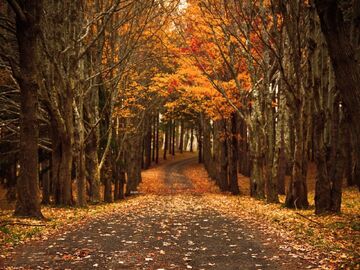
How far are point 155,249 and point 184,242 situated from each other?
3.57 feet

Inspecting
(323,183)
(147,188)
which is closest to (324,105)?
(323,183)

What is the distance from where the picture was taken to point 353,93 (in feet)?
22.8

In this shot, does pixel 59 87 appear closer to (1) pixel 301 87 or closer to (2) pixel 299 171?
(1) pixel 301 87

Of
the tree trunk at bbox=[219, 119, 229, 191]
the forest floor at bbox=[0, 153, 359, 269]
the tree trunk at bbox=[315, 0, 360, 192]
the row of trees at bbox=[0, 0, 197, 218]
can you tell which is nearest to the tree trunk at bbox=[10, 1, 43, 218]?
the row of trees at bbox=[0, 0, 197, 218]

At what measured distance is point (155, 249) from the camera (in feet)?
27.8

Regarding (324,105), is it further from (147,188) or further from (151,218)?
(147,188)

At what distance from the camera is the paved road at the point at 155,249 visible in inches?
282

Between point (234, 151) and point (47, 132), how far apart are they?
40.1ft

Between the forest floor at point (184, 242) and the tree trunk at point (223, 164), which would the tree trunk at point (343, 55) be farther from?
the tree trunk at point (223, 164)

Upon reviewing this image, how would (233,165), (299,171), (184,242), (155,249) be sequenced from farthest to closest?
(233,165) < (299,171) < (184,242) < (155,249)

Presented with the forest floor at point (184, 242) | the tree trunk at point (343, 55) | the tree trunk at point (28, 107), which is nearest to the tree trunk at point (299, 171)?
the forest floor at point (184, 242)

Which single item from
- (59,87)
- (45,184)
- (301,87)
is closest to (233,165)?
(301,87)

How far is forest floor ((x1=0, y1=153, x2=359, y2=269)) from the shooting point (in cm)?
725

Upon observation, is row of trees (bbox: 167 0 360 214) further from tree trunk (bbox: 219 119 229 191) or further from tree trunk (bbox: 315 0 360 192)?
tree trunk (bbox: 219 119 229 191)
